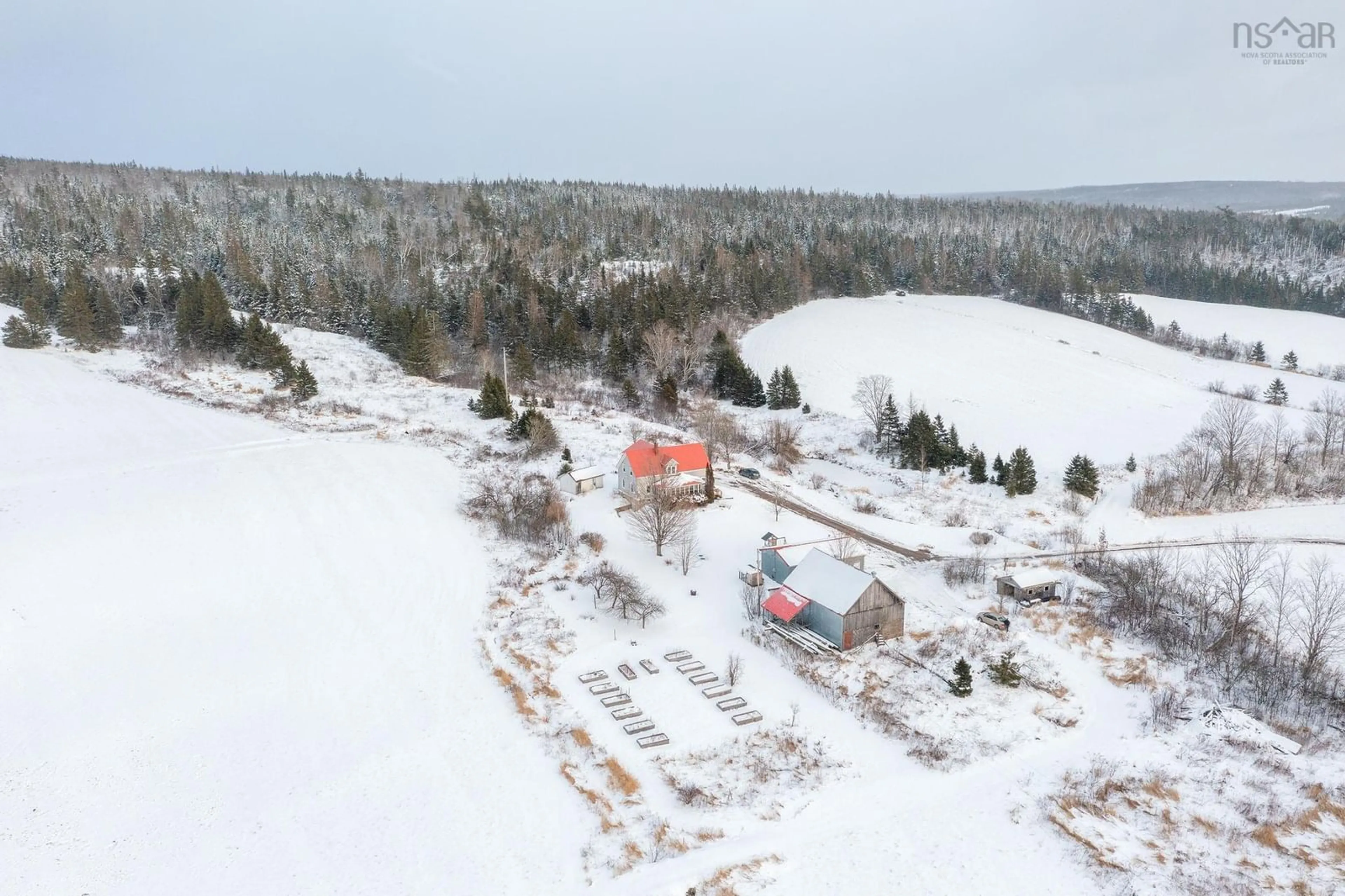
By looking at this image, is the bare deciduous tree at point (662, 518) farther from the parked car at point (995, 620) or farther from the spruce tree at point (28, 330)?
the spruce tree at point (28, 330)

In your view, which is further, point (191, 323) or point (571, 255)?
point (571, 255)

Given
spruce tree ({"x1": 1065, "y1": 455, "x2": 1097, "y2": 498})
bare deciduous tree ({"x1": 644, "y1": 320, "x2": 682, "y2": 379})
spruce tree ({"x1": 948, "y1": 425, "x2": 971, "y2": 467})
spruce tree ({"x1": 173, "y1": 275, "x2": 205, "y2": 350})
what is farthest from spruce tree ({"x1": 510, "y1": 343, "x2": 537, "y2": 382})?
spruce tree ({"x1": 1065, "y1": 455, "x2": 1097, "y2": 498})

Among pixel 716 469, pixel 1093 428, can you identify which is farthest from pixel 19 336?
pixel 1093 428

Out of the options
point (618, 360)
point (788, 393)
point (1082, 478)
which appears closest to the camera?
point (1082, 478)

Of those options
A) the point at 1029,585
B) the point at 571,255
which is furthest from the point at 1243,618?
the point at 571,255

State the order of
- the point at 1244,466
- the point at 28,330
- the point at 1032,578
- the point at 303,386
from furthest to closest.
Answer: the point at 28,330
the point at 303,386
the point at 1244,466
the point at 1032,578

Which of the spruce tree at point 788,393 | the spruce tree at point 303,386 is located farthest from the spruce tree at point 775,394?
the spruce tree at point 303,386

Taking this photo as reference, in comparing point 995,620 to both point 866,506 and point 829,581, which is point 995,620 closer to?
point 829,581
